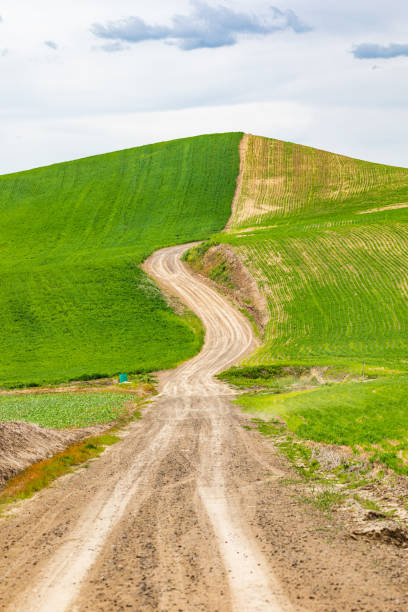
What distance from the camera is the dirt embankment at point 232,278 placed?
6606 centimetres

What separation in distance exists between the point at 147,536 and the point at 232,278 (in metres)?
62.6

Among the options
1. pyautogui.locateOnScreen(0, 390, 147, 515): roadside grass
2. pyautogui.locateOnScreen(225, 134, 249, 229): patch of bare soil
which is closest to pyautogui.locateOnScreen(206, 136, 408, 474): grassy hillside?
pyautogui.locateOnScreen(225, 134, 249, 229): patch of bare soil

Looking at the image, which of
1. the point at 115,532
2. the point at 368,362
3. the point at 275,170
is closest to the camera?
the point at 115,532

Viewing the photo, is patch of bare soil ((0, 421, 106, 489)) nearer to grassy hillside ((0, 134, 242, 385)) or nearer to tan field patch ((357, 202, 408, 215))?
grassy hillside ((0, 134, 242, 385))

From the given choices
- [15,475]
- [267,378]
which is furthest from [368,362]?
[15,475]

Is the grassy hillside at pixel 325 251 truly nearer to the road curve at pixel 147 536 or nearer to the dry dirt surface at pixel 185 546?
the road curve at pixel 147 536

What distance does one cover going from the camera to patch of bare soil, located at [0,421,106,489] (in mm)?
16766

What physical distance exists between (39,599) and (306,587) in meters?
4.23

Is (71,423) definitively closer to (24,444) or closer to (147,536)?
(24,444)

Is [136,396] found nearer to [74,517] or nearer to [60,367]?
[60,367]

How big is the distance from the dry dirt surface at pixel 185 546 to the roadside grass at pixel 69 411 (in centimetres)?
681

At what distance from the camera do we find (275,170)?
11450cm

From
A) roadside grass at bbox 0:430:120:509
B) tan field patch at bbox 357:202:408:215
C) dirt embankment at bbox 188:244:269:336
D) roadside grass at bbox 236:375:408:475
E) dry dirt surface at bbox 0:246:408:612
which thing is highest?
tan field patch at bbox 357:202:408:215

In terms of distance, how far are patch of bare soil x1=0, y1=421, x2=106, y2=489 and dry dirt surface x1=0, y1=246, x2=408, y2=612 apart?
1.64 metres
